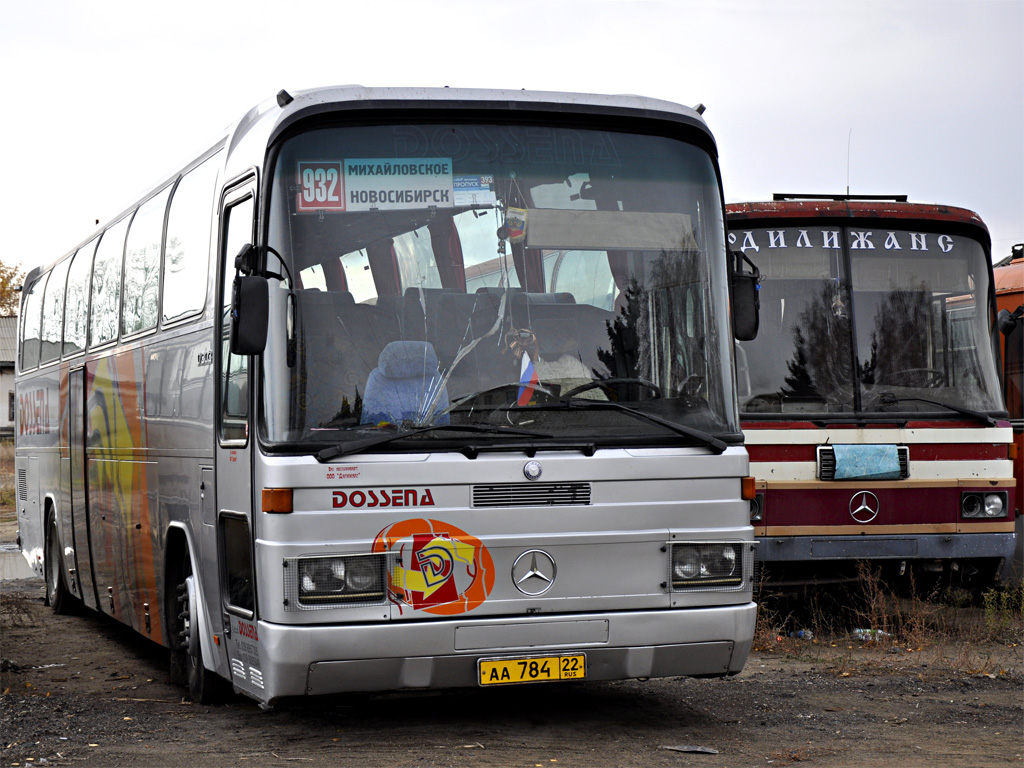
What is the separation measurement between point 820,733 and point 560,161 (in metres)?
3.39

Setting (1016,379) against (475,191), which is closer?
(475,191)

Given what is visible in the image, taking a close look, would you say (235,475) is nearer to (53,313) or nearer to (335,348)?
(335,348)

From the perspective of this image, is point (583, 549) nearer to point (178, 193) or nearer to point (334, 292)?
point (334, 292)

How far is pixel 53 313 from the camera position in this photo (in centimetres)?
1416

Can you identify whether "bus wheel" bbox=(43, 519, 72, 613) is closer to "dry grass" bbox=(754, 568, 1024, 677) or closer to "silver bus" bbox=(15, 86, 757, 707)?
"silver bus" bbox=(15, 86, 757, 707)

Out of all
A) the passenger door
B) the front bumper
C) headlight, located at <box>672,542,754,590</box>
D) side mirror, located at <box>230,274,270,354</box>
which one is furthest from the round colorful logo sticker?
side mirror, located at <box>230,274,270,354</box>

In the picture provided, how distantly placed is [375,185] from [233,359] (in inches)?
49.1

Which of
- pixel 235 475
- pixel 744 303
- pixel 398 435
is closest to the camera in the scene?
pixel 398 435

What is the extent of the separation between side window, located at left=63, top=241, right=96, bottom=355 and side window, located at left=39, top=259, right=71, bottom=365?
36 centimetres

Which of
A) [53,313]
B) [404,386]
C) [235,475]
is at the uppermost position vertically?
[53,313]

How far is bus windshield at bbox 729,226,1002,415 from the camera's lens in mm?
10992

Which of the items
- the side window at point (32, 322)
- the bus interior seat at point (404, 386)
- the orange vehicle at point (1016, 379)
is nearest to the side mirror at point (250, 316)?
the bus interior seat at point (404, 386)

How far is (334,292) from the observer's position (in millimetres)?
6879

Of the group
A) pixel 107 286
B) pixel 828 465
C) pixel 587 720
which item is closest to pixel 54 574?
pixel 107 286
